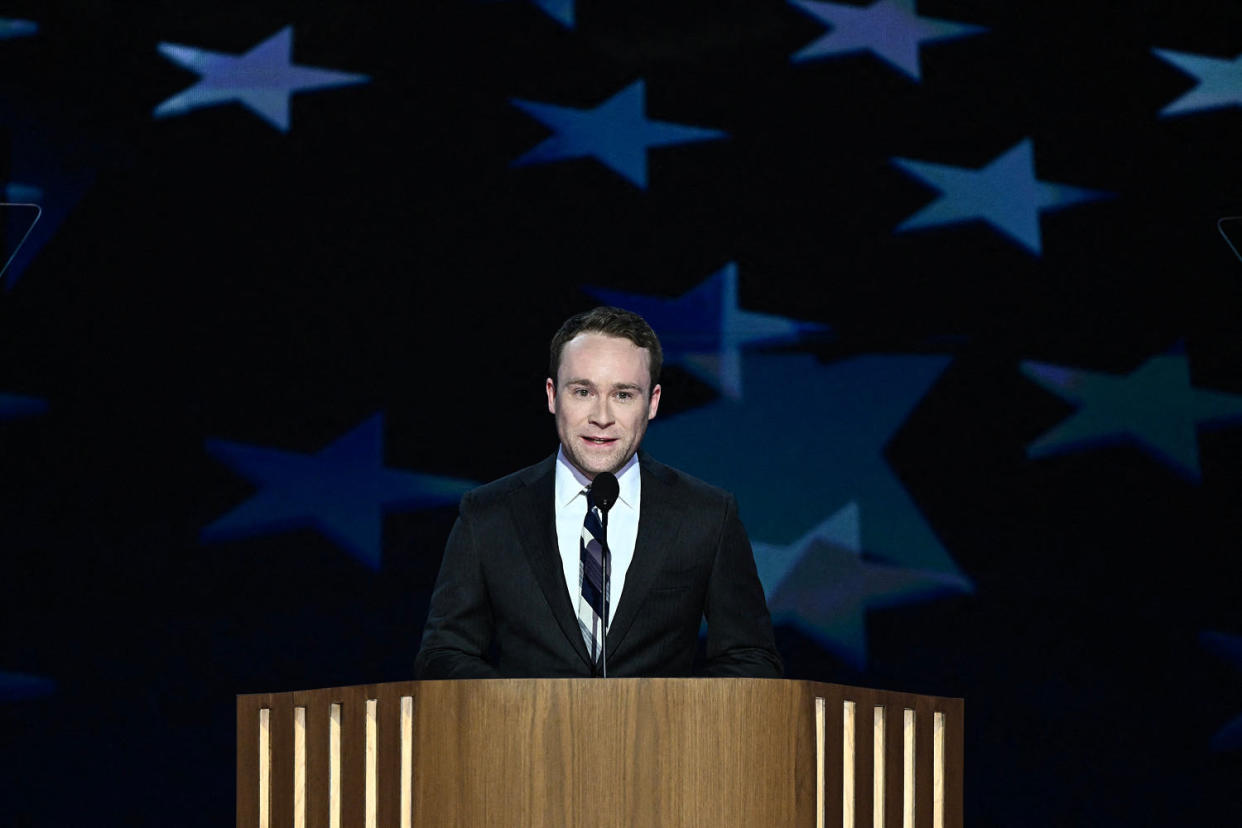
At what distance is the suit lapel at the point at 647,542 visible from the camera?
2.08m

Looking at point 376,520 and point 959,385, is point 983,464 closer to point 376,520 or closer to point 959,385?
point 959,385

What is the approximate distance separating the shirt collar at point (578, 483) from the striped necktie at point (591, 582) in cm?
5

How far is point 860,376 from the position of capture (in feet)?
11.8

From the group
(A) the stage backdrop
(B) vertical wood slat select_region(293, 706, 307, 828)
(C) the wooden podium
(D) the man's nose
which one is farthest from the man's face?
(A) the stage backdrop

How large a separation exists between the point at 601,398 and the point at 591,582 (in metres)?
0.29

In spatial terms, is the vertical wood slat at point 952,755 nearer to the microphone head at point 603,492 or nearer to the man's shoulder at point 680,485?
the microphone head at point 603,492

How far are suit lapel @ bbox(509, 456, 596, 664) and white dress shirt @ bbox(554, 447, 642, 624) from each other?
0.05ft

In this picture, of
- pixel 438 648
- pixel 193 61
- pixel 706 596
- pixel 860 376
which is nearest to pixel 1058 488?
pixel 860 376

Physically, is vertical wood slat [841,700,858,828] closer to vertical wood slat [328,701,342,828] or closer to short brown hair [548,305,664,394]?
vertical wood slat [328,701,342,828]

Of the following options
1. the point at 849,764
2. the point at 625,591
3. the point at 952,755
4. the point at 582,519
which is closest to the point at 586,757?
the point at 849,764

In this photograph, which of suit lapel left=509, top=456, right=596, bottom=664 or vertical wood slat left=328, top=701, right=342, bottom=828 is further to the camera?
suit lapel left=509, top=456, right=596, bottom=664

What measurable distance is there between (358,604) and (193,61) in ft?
5.00

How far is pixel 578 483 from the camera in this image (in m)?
2.22

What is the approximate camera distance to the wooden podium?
5.17 ft
